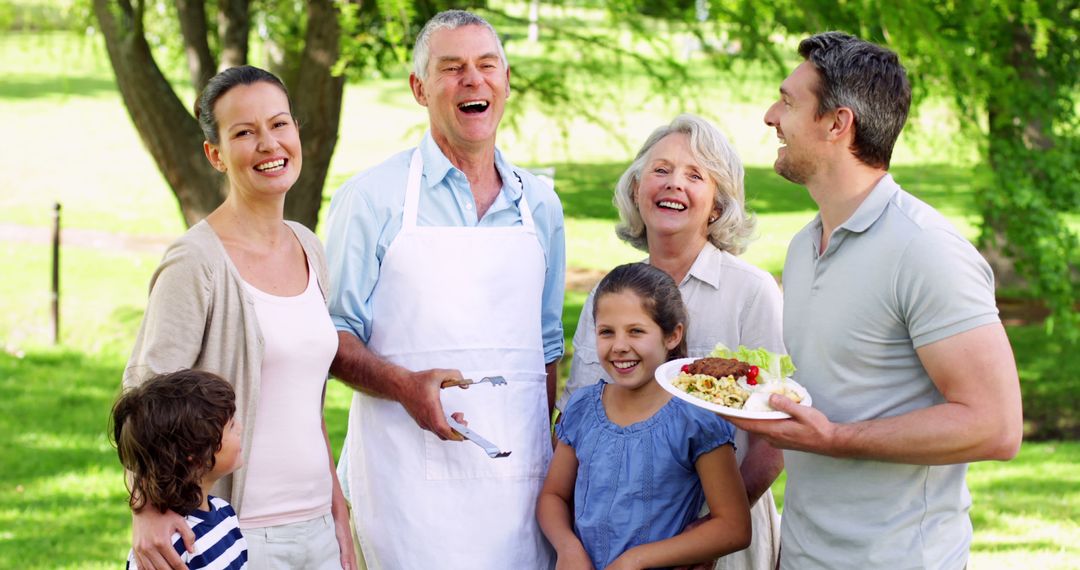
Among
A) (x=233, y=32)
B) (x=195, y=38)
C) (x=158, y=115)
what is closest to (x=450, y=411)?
(x=158, y=115)

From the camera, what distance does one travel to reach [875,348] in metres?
2.40

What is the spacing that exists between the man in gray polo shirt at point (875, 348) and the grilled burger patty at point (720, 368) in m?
0.13

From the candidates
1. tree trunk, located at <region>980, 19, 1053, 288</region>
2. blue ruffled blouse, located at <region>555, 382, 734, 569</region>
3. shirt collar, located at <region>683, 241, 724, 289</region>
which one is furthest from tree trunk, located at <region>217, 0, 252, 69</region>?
blue ruffled blouse, located at <region>555, 382, 734, 569</region>

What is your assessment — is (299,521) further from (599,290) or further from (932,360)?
(932,360)

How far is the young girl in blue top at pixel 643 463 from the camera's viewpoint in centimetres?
280

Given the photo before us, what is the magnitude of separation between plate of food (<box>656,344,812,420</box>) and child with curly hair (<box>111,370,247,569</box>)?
37.3 inches

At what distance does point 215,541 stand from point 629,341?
42.9 inches

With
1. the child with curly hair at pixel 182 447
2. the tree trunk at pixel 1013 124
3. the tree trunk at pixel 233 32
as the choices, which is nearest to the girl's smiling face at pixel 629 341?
the child with curly hair at pixel 182 447

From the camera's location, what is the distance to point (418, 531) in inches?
119

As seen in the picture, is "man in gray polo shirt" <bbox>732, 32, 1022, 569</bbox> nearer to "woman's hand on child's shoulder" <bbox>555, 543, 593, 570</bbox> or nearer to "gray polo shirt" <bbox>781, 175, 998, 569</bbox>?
"gray polo shirt" <bbox>781, 175, 998, 569</bbox>

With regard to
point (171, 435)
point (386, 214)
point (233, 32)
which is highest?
point (233, 32)

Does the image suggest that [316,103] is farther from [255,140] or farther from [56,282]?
[255,140]

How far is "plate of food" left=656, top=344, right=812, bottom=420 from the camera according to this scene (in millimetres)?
2369

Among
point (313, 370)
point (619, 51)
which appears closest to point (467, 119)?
point (313, 370)
